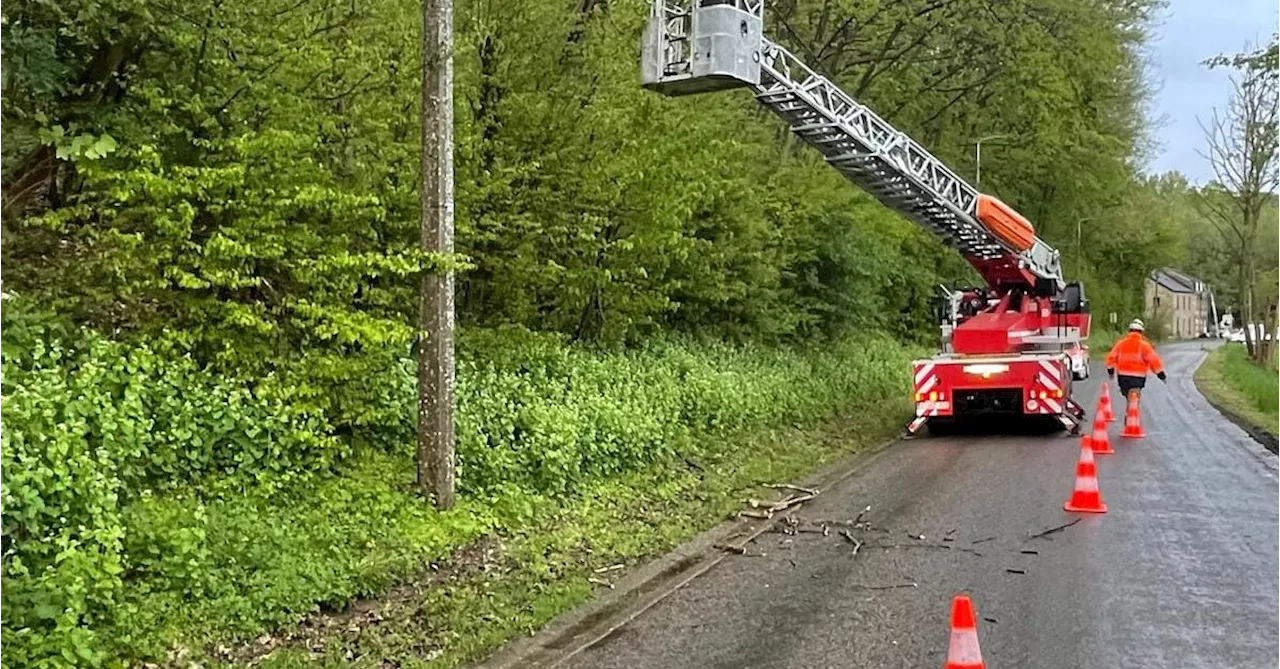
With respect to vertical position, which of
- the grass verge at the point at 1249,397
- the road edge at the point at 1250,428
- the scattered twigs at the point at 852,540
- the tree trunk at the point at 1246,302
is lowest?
the scattered twigs at the point at 852,540

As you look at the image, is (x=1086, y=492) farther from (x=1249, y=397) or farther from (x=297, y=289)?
(x=1249, y=397)

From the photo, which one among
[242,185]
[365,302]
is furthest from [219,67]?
[365,302]

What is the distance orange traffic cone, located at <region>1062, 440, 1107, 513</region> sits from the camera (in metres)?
10.3

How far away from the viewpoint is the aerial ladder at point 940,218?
1237 centimetres

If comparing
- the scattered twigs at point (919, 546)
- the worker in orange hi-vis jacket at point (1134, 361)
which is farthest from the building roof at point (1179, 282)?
the scattered twigs at point (919, 546)

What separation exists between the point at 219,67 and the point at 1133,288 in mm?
68092

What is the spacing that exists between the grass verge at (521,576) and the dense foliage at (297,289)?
0.73ft

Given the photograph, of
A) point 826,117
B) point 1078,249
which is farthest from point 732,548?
point 1078,249

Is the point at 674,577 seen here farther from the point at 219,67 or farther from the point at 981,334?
the point at 981,334

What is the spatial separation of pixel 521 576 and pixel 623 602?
0.70 m

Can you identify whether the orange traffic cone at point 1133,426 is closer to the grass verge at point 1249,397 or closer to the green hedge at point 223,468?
the grass verge at point 1249,397

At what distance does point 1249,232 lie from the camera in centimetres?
3453

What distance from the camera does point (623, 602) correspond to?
24.4ft

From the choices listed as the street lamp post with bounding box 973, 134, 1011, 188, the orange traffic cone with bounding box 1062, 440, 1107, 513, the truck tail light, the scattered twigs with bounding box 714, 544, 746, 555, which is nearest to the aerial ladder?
the truck tail light
